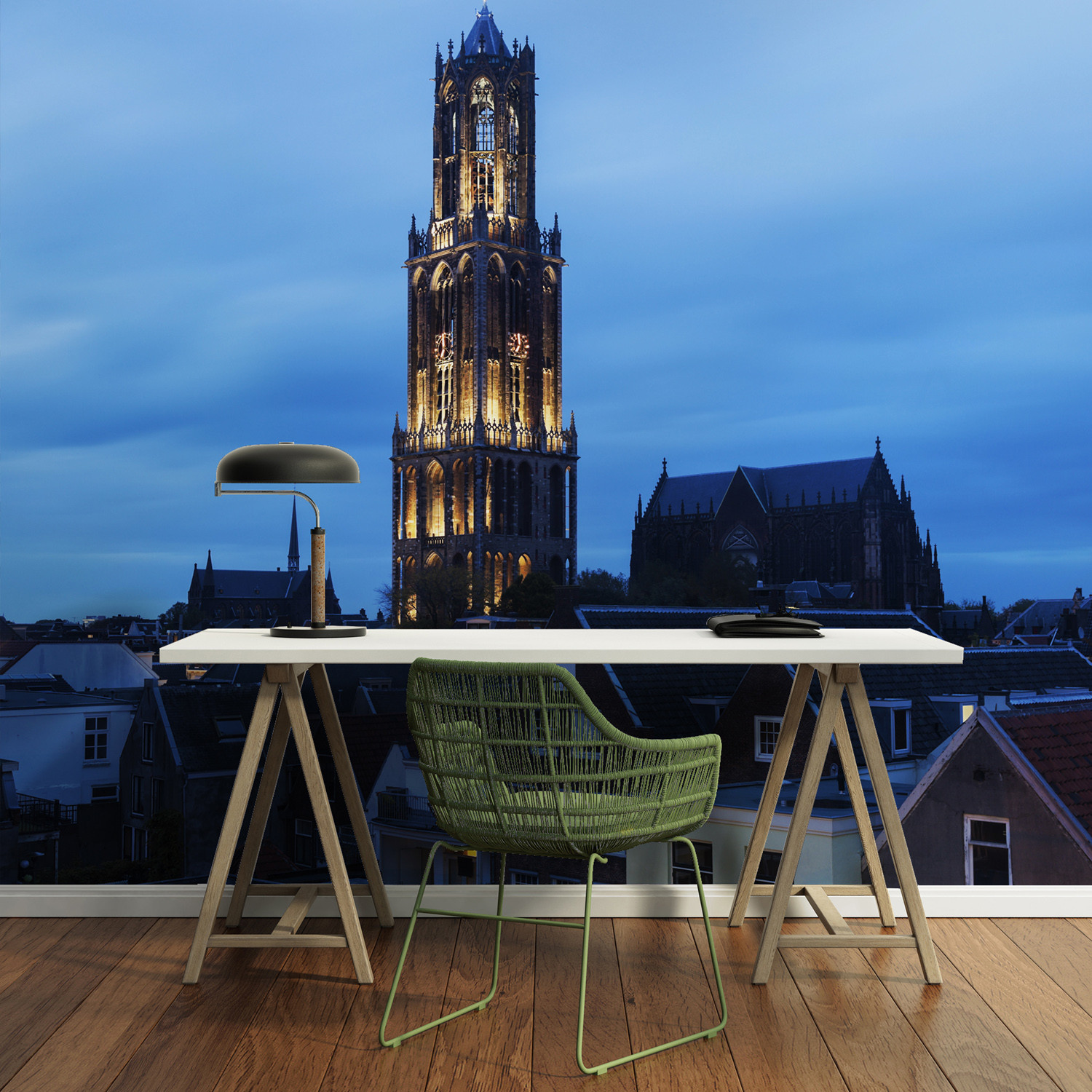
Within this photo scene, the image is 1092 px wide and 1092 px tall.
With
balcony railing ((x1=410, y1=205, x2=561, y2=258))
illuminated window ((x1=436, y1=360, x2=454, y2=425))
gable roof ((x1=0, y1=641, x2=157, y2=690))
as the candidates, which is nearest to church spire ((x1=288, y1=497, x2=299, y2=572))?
gable roof ((x1=0, y1=641, x2=157, y2=690))

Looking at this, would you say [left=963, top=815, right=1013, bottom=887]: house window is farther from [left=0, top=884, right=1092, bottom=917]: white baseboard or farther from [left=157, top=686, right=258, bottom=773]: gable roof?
[left=157, top=686, right=258, bottom=773]: gable roof

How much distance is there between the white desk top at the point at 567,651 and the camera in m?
2.25

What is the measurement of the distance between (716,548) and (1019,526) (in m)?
1.06

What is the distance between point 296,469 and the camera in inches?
103

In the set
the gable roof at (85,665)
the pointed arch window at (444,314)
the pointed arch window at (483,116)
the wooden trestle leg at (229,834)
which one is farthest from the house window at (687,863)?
the pointed arch window at (483,116)

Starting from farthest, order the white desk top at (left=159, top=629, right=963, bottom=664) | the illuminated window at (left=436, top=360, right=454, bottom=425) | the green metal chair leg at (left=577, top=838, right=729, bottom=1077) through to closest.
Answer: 1. the illuminated window at (left=436, top=360, right=454, bottom=425)
2. the white desk top at (left=159, top=629, right=963, bottom=664)
3. the green metal chair leg at (left=577, top=838, right=729, bottom=1077)

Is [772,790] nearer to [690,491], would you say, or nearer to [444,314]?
[690,491]

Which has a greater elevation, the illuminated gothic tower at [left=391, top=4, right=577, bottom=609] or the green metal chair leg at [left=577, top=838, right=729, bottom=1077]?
the illuminated gothic tower at [left=391, top=4, right=577, bottom=609]

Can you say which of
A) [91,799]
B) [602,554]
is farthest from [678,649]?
[91,799]

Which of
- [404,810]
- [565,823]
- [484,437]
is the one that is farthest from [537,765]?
[484,437]

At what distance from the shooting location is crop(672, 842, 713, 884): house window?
10.1ft

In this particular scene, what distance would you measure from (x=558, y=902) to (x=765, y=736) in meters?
0.88

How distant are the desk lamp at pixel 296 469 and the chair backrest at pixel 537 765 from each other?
2.06 feet

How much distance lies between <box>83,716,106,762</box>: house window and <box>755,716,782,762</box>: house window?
82.5 inches
